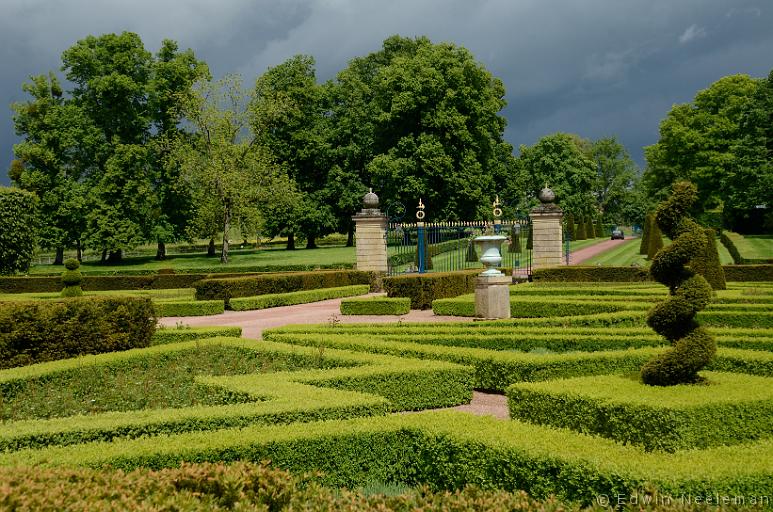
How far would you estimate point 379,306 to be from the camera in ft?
64.7

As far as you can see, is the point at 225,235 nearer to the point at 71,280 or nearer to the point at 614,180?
the point at 71,280

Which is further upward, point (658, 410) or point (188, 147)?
point (188, 147)

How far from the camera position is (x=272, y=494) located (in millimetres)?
4418

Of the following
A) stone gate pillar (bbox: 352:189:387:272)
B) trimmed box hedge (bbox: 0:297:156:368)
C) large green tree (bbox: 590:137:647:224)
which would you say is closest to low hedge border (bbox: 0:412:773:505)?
trimmed box hedge (bbox: 0:297:156:368)

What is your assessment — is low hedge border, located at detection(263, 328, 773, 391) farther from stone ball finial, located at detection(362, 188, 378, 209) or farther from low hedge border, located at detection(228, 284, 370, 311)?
stone ball finial, located at detection(362, 188, 378, 209)

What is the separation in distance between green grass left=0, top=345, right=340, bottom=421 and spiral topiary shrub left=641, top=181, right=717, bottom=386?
172 inches

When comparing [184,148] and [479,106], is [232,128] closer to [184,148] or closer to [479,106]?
[184,148]

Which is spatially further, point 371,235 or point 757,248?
point 757,248

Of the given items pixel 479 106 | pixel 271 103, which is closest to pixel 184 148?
pixel 271 103

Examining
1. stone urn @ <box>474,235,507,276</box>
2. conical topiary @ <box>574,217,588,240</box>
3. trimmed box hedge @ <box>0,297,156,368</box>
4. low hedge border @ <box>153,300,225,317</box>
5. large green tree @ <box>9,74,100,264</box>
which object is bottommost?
low hedge border @ <box>153,300,225,317</box>

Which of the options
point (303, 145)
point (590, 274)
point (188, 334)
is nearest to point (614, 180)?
point (303, 145)

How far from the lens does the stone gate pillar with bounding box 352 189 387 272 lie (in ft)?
88.8

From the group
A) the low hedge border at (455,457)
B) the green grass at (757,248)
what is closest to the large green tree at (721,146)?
the green grass at (757,248)

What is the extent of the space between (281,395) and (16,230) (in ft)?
107
